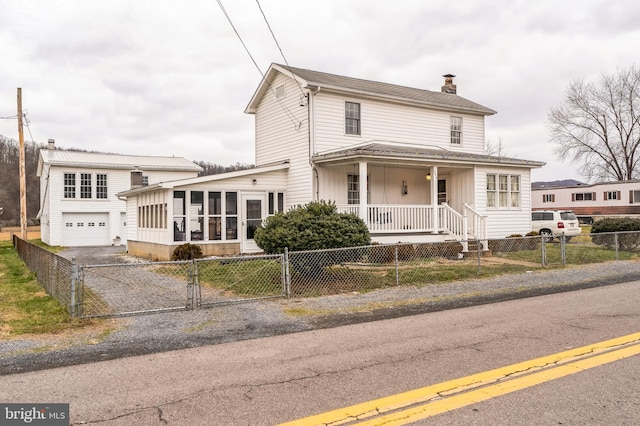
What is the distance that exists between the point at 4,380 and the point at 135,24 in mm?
12604

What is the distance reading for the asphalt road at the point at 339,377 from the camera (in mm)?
3930

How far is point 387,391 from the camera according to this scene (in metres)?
4.42

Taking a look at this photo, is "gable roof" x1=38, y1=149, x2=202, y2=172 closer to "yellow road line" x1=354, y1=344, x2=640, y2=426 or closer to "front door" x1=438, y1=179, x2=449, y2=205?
"front door" x1=438, y1=179, x2=449, y2=205

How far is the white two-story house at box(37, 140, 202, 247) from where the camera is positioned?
1151 inches

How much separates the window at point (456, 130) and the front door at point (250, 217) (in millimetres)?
9491

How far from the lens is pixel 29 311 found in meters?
8.80

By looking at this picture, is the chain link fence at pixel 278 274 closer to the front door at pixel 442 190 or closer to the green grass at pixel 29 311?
the green grass at pixel 29 311

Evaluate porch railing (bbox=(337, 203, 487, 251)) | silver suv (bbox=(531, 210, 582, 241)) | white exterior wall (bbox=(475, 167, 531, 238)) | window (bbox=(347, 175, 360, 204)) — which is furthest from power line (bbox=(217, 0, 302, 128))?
silver suv (bbox=(531, 210, 582, 241))

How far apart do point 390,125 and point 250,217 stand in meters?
6.99

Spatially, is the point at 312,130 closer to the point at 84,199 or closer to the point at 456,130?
the point at 456,130

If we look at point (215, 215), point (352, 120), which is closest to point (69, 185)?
point (215, 215)

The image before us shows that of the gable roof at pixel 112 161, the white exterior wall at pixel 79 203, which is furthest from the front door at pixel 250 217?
the white exterior wall at pixel 79 203

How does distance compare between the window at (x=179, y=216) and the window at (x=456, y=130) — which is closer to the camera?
the window at (x=179, y=216)

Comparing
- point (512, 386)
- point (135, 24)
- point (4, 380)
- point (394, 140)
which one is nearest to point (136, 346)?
point (4, 380)
